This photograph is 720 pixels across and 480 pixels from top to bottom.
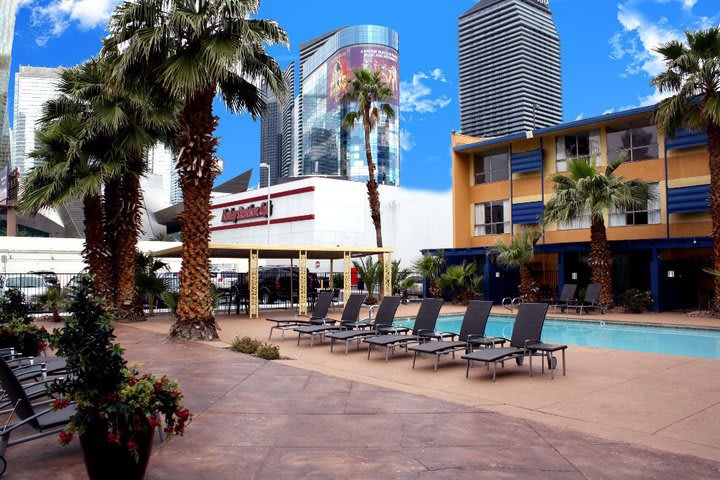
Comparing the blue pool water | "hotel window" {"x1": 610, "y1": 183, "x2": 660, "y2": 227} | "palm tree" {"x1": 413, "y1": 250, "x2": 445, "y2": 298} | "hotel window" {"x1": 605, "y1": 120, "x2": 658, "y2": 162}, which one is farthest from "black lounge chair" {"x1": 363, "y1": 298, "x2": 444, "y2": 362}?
"hotel window" {"x1": 605, "y1": 120, "x2": 658, "y2": 162}

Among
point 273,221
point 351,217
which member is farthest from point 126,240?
point 273,221

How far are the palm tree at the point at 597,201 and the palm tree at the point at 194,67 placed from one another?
13286 millimetres

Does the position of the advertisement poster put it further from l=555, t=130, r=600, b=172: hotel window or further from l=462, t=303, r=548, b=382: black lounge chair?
l=462, t=303, r=548, b=382: black lounge chair

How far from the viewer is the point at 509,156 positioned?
29.4 metres

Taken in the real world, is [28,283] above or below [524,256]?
below

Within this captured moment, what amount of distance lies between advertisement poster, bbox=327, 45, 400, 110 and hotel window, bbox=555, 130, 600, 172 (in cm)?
9242

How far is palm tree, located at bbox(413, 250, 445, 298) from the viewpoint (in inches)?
1066

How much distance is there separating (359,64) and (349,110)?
9.73 m

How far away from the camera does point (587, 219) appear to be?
26781 mm

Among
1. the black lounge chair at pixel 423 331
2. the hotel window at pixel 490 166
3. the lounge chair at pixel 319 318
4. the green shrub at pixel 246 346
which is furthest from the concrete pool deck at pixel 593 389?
the hotel window at pixel 490 166

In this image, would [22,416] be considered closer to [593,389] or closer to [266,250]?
[593,389]

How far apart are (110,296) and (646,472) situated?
17611 millimetres

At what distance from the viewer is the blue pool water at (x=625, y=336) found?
13836mm

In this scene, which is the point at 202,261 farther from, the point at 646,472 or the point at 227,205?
the point at 227,205
